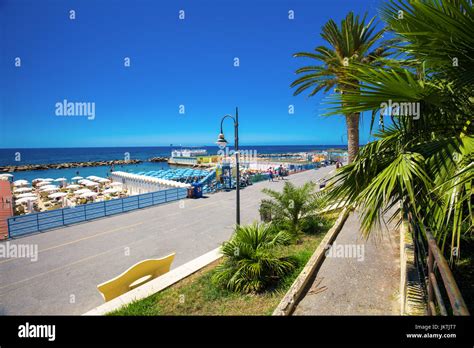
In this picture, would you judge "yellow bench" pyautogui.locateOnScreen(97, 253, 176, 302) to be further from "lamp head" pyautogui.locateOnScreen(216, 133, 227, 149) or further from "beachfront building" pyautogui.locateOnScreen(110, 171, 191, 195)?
"beachfront building" pyautogui.locateOnScreen(110, 171, 191, 195)

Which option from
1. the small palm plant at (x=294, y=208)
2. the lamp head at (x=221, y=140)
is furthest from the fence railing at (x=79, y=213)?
the small palm plant at (x=294, y=208)

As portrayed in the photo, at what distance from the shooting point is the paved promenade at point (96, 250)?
6770 mm

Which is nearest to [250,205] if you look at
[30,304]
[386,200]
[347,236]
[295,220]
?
[295,220]

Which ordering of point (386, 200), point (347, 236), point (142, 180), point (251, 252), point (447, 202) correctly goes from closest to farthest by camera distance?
point (447, 202), point (386, 200), point (251, 252), point (347, 236), point (142, 180)

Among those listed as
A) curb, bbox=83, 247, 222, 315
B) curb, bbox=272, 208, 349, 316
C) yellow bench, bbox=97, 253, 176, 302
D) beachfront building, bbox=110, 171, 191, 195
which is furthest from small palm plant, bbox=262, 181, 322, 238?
beachfront building, bbox=110, 171, 191, 195

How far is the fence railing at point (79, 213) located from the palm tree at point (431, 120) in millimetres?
14714

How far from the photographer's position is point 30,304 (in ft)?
21.4

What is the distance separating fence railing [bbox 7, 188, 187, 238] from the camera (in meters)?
12.1

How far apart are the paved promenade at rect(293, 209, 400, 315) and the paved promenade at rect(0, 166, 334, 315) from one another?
5.16 m

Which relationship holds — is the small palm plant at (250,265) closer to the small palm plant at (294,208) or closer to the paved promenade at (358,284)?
the paved promenade at (358,284)

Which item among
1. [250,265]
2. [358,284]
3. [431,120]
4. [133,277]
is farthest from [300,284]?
[133,277]
